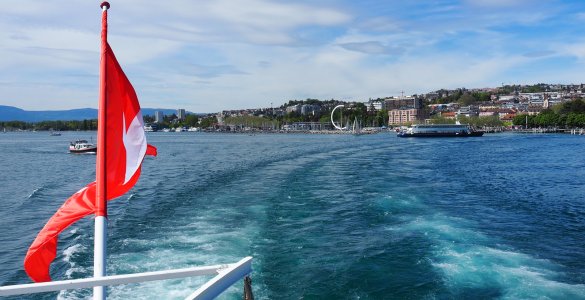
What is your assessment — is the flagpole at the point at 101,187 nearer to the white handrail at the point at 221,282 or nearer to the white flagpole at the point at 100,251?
the white flagpole at the point at 100,251

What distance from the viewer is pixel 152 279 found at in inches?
139

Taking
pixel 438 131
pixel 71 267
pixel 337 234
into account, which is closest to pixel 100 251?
pixel 71 267

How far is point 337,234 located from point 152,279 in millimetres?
12713

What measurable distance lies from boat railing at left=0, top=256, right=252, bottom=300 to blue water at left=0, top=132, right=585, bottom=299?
668 cm

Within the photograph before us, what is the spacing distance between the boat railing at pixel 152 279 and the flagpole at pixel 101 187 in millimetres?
162

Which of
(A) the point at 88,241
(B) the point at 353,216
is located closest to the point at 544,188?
(B) the point at 353,216

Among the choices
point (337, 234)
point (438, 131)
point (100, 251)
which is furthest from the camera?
point (438, 131)

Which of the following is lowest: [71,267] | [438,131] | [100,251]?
[71,267]

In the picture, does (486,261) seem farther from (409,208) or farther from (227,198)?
(227,198)

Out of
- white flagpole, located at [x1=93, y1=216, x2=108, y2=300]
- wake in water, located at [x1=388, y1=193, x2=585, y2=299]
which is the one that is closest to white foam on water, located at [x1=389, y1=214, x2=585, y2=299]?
wake in water, located at [x1=388, y1=193, x2=585, y2=299]

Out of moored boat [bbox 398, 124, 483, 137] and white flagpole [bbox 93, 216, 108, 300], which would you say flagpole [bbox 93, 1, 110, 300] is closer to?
white flagpole [bbox 93, 216, 108, 300]

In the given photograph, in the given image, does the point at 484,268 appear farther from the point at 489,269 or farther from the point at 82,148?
the point at 82,148

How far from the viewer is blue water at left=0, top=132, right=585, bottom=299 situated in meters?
11.3

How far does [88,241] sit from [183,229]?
2861 mm
